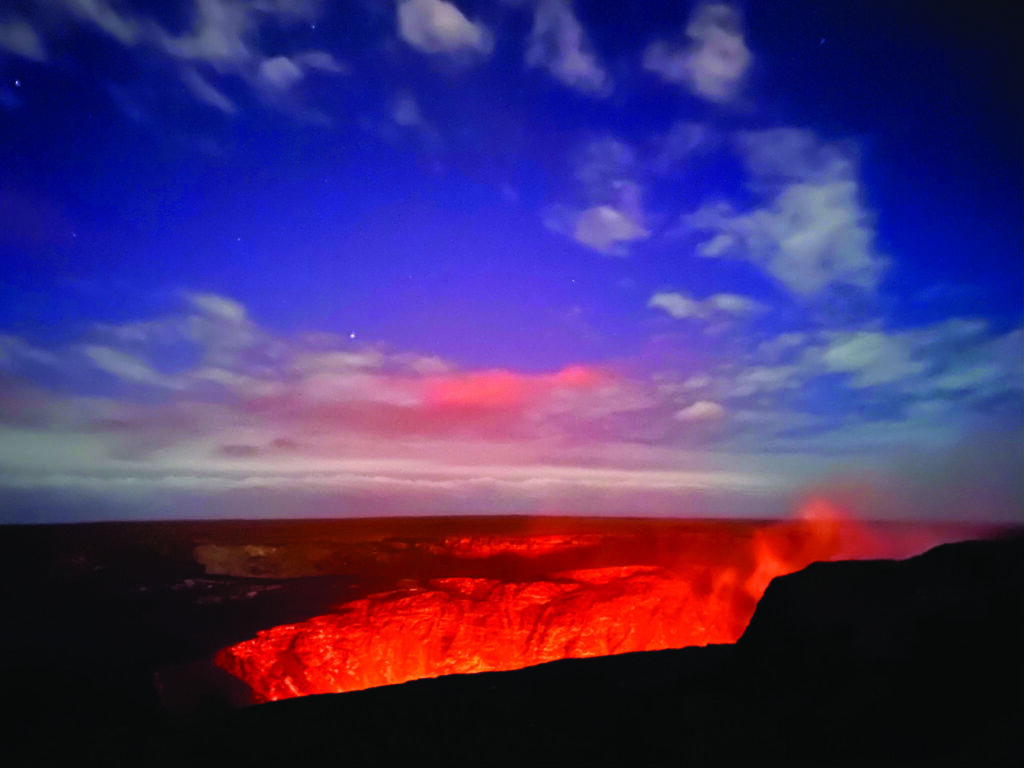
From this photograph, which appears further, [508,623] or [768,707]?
[508,623]

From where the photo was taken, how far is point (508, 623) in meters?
24.8

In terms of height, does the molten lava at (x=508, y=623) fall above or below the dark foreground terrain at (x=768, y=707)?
below

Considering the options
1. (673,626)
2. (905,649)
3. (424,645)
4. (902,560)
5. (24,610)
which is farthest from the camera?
(673,626)

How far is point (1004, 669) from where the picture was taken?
11.9 feet

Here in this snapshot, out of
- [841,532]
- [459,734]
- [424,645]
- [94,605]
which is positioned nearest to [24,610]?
A: [94,605]

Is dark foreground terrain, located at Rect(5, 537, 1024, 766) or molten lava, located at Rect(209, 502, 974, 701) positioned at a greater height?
dark foreground terrain, located at Rect(5, 537, 1024, 766)

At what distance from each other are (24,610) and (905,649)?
29.6 meters

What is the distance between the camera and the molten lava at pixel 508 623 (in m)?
21.0

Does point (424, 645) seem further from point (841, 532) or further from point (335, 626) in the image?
point (841, 532)

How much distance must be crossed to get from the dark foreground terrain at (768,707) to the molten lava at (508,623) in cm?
1626

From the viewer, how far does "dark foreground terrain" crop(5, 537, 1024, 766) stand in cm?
371

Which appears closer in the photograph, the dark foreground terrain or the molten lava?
the dark foreground terrain

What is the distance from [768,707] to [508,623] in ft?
71.7

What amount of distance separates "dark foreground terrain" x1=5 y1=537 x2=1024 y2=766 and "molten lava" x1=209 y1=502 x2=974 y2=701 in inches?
640
